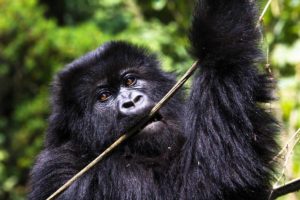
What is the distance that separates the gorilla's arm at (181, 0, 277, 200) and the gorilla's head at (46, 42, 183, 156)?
355 millimetres

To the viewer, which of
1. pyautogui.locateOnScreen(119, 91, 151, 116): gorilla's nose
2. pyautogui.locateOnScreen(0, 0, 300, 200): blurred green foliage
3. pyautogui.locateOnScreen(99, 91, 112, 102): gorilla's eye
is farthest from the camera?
pyautogui.locateOnScreen(0, 0, 300, 200): blurred green foliage

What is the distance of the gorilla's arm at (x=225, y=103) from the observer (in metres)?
3.44

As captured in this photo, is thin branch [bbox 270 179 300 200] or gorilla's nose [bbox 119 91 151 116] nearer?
thin branch [bbox 270 179 300 200]

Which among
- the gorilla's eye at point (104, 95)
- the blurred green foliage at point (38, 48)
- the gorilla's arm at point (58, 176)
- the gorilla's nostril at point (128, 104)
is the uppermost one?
the gorilla's nostril at point (128, 104)

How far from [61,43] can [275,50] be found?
107 inches

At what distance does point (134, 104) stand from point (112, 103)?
20 cm

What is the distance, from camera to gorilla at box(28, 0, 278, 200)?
3453 mm

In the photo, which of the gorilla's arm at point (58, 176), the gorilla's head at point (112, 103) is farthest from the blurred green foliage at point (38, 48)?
the gorilla's arm at point (58, 176)

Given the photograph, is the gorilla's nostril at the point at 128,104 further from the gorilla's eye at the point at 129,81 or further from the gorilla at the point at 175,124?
the gorilla's eye at the point at 129,81

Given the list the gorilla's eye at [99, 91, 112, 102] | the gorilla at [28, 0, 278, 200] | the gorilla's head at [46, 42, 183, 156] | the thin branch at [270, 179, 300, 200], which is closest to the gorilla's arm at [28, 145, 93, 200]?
the gorilla at [28, 0, 278, 200]

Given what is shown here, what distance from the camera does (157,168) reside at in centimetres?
374

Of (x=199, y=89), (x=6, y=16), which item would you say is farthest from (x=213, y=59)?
(x=6, y=16)

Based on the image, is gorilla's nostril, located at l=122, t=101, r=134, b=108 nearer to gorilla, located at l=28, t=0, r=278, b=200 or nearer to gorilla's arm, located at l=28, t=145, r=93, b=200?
gorilla, located at l=28, t=0, r=278, b=200

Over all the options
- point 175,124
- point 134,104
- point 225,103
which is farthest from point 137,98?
point 225,103
